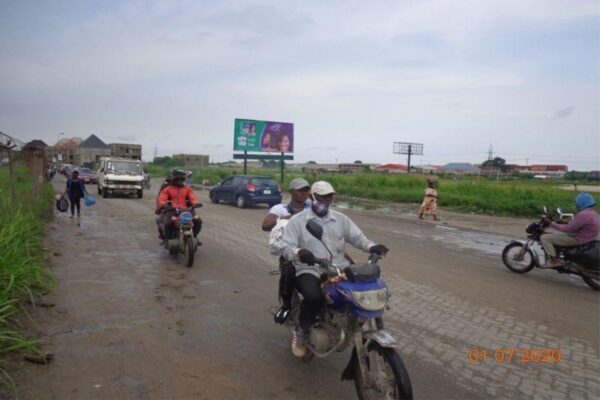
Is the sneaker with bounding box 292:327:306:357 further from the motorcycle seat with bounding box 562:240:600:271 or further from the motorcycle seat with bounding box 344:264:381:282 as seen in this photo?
the motorcycle seat with bounding box 562:240:600:271

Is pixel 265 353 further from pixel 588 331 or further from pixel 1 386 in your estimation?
pixel 588 331

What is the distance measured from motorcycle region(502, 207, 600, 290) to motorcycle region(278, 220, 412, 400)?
5587mm

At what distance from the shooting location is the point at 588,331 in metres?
5.62

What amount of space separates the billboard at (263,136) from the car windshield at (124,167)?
14894 millimetres

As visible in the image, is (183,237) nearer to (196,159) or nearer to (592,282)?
(592,282)

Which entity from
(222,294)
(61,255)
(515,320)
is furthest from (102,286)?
(515,320)

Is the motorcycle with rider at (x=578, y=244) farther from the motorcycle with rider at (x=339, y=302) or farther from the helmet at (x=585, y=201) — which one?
the motorcycle with rider at (x=339, y=302)

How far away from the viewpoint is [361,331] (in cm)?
363

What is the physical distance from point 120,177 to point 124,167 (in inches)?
39.2

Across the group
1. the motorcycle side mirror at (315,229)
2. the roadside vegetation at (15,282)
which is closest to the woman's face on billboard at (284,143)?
the roadside vegetation at (15,282)

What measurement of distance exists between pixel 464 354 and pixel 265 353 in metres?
2.00

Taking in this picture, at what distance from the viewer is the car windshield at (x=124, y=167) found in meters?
24.3

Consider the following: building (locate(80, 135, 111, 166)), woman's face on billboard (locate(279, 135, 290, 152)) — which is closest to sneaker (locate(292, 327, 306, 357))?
woman's face on billboard (locate(279, 135, 290, 152))
